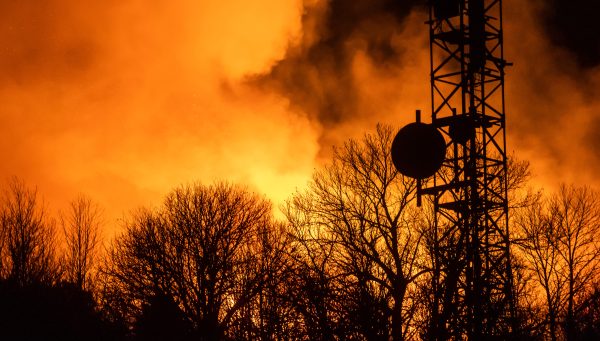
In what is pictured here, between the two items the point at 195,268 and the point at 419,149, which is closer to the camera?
the point at 419,149

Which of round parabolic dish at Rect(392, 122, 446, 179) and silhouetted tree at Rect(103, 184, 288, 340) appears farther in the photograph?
silhouetted tree at Rect(103, 184, 288, 340)

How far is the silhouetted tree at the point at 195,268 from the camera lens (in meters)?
50.5

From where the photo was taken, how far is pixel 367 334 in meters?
30.3

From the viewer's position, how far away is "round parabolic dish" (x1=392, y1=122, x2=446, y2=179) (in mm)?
32219

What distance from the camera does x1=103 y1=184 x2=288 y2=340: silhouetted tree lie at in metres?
50.5

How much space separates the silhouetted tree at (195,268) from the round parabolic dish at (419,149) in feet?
61.3

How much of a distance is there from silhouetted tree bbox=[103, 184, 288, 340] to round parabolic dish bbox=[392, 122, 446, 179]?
61.3 ft

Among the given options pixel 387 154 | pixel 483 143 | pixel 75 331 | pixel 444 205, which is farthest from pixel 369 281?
pixel 75 331

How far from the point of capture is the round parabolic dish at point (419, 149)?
32219 mm

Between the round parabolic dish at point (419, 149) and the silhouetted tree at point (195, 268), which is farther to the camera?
the silhouetted tree at point (195, 268)

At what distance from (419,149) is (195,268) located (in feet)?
73.8

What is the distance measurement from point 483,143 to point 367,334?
27.0ft

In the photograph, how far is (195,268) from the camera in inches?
2029

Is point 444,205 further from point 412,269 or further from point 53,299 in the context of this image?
point 53,299
